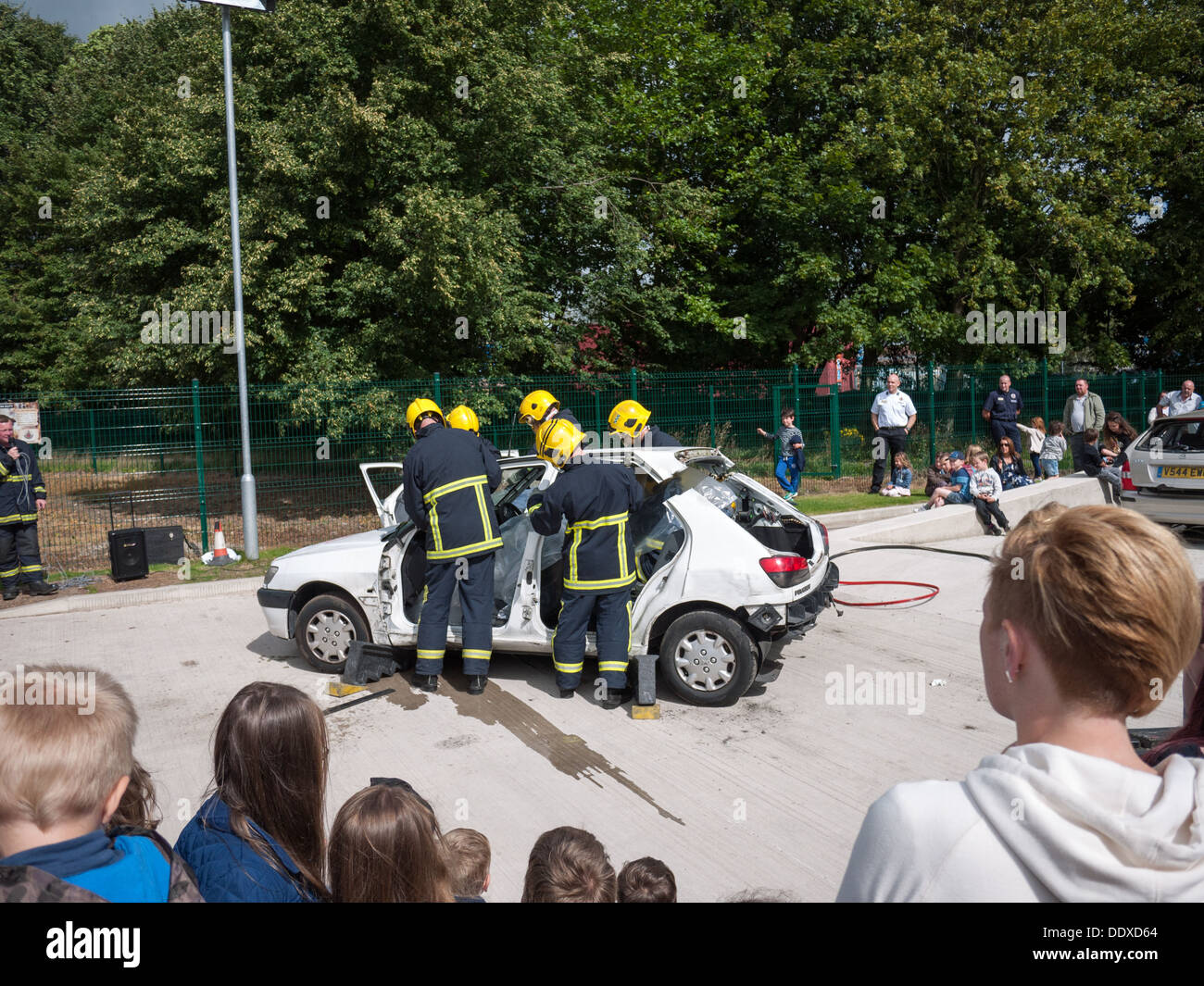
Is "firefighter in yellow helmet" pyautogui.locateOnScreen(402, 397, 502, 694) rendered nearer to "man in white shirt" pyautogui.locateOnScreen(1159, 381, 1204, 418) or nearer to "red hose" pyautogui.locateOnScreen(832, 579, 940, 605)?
"red hose" pyautogui.locateOnScreen(832, 579, 940, 605)

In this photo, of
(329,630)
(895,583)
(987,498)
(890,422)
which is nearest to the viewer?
(329,630)

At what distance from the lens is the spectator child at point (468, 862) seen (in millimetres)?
2732

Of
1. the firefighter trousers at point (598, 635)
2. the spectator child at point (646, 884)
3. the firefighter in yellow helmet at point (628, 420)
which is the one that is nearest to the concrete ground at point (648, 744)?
the firefighter trousers at point (598, 635)

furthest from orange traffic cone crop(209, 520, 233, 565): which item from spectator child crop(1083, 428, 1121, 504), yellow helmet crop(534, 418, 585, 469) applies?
spectator child crop(1083, 428, 1121, 504)

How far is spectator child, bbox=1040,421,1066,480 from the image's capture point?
16.0 meters

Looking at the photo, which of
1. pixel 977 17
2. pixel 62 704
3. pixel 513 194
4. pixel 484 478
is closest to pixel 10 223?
pixel 513 194

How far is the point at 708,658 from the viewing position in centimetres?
611

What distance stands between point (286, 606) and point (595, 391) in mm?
10129

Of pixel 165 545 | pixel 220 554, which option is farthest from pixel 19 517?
pixel 220 554

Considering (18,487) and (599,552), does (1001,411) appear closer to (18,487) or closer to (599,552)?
(599,552)

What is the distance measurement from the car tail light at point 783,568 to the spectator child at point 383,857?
403 centimetres

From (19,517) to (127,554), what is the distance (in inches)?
49.6

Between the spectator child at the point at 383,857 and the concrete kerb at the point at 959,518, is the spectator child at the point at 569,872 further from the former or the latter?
the concrete kerb at the point at 959,518

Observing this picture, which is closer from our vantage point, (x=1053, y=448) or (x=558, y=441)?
(x=558, y=441)
